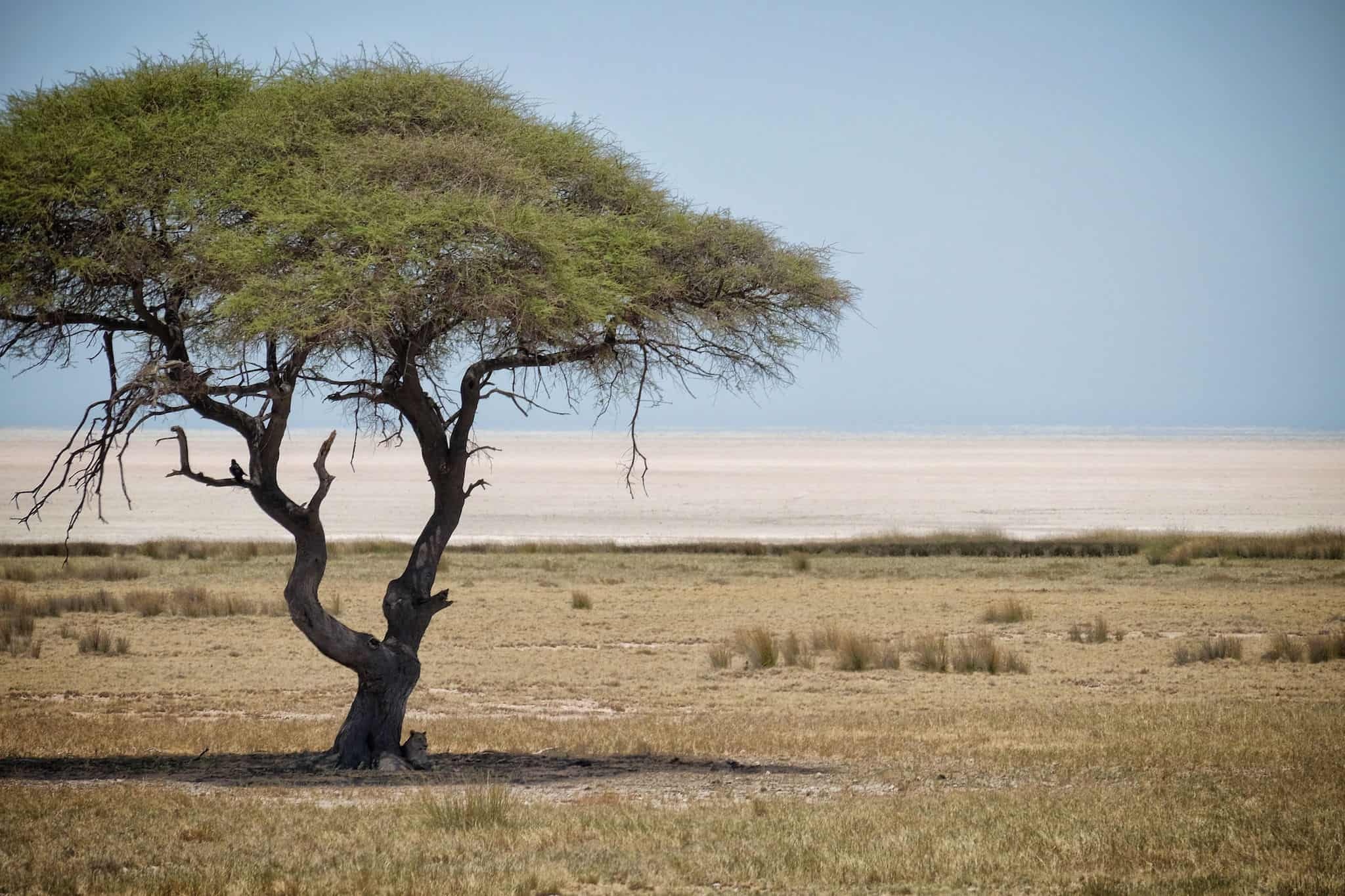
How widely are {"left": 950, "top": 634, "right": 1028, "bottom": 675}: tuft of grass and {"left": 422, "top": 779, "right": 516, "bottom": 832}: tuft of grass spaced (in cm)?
1393

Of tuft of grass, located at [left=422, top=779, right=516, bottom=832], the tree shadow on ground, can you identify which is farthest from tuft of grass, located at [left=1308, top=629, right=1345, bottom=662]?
tuft of grass, located at [left=422, top=779, right=516, bottom=832]

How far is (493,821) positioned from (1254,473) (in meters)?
115

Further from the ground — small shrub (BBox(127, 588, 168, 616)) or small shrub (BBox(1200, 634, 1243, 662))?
small shrub (BBox(127, 588, 168, 616))

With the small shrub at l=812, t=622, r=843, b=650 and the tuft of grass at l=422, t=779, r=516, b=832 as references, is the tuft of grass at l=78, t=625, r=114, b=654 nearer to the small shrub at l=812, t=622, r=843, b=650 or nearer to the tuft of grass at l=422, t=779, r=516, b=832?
the small shrub at l=812, t=622, r=843, b=650

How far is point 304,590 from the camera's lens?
42.2 ft

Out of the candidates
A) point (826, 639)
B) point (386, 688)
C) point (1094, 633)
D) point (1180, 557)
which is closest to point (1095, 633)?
point (1094, 633)

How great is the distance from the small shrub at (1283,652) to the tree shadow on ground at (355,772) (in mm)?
12855

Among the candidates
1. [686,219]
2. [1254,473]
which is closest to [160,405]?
[686,219]

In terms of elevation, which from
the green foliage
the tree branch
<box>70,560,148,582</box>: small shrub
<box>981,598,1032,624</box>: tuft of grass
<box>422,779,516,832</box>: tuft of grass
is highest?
the green foliage

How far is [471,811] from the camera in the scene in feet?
32.7

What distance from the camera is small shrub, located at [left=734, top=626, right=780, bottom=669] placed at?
77.8ft

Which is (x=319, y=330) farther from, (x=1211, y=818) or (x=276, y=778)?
(x=1211, y=818)

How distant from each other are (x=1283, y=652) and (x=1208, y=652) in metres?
1.22

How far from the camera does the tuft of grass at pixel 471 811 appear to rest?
9.73 metres
